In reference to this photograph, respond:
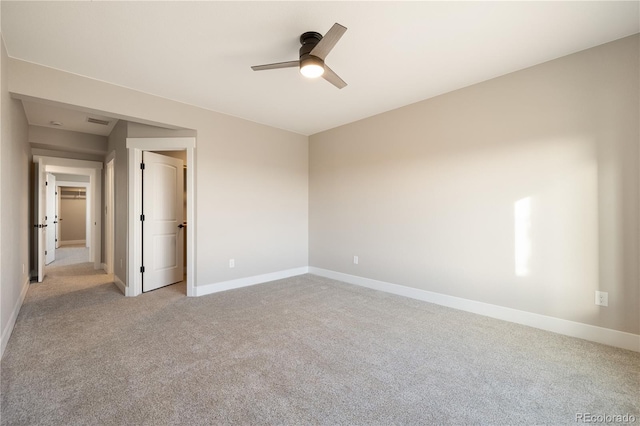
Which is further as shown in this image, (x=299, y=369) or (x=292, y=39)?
(x=292, y=39)

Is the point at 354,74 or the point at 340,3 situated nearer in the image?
the point at 340,3

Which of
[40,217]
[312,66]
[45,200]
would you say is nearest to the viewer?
[312,66]

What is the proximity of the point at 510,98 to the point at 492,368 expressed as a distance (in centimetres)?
264

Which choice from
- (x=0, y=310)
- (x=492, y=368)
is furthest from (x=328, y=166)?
(x=0, y=310)

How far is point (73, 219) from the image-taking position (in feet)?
31.7

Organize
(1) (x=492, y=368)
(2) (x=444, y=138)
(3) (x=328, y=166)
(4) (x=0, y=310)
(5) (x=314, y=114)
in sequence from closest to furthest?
(1) (x=492, y=368) < (4) (x=0, y=310) < (2) (x=444, y=138) < (5) (x=314, y=114) < (3) (x=328, y=166)

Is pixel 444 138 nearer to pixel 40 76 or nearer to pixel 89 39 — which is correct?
pixel 89 39

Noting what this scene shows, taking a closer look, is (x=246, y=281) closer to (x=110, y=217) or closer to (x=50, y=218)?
(x=110, y=217)

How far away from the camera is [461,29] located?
2143mm

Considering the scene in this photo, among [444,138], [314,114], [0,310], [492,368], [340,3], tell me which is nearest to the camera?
[340,3]

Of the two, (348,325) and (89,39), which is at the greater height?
(89,39)

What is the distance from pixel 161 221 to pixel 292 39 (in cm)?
334

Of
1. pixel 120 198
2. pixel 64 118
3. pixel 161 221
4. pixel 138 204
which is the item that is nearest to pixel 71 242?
pixel 64 118

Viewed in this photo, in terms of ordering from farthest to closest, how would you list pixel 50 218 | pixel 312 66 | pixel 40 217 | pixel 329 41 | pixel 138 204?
pixel 50 218 → pixel 40 217 → pixel 138 204 → pixel 312 66 → pixel 329 41
